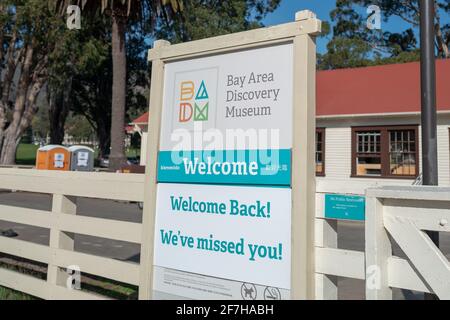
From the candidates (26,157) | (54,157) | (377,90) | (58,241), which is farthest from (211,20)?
(26,157)

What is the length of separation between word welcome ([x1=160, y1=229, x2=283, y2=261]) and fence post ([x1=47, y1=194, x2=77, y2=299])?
4.59 feet

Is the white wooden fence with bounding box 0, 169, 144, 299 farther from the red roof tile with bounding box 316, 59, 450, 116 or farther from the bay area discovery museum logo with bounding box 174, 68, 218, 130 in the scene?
the red roof tile with bounding box 316, 59, 450, 116

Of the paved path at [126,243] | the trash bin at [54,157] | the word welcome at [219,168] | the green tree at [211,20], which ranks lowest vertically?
the paved path at [126,243]

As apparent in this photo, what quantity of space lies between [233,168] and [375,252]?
114cm

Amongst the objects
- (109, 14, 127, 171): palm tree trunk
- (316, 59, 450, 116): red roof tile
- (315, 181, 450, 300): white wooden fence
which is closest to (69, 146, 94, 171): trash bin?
(109, 14, 127, 171): palm tree trunk

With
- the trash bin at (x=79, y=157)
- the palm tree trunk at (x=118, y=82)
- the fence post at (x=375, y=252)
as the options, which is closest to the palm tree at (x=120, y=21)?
the palm tree trunk at (x=118, y=82)

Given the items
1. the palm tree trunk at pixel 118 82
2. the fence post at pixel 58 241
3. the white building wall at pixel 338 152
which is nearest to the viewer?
the fence post at pixel 58 241

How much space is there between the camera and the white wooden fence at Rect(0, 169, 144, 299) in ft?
13.2

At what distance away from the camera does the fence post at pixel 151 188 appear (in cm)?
374

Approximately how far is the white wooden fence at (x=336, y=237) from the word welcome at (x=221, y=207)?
0.38 m

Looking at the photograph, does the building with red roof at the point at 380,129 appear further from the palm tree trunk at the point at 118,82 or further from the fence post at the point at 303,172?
the fence post at the point at 303,172
